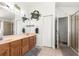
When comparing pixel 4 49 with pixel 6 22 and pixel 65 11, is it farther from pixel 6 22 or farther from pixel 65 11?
pixel 65 11

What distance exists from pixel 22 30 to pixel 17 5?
0.95m

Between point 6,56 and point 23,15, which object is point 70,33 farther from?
point 6,56

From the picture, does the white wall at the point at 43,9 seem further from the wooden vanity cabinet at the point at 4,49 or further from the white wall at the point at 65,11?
the wooden vanity cabinet at the point at 4,49

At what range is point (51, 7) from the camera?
5141mm

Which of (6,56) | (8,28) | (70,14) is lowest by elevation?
(6,56)

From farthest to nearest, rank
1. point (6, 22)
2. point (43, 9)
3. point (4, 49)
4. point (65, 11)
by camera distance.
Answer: point (65, 11) → point (43, 9) → point (6, 22) → point (4, 49)

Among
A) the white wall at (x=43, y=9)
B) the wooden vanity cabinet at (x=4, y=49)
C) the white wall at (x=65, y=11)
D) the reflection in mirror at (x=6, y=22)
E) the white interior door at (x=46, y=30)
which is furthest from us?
the white wall at (x=65, y=11)

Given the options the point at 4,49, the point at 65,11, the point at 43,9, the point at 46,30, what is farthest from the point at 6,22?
the point at 65,11

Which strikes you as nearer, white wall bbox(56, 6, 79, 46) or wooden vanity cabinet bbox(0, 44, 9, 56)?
wooden vanity cabinet bbox(0, 44, 9, 56)

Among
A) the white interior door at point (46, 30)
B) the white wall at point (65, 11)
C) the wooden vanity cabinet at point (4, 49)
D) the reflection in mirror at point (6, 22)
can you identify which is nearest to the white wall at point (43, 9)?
the white interior door at point (46, 30)

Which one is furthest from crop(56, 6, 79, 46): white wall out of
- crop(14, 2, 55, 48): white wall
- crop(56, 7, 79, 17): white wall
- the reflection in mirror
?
the reflection in mirror

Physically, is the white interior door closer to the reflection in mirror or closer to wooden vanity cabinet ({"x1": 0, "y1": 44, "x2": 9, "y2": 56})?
the reflection in mirror

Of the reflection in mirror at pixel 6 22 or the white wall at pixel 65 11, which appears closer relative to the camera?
the reflection in mirror at pixel 6 22

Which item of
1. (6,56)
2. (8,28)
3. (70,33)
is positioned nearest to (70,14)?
(70,33)
